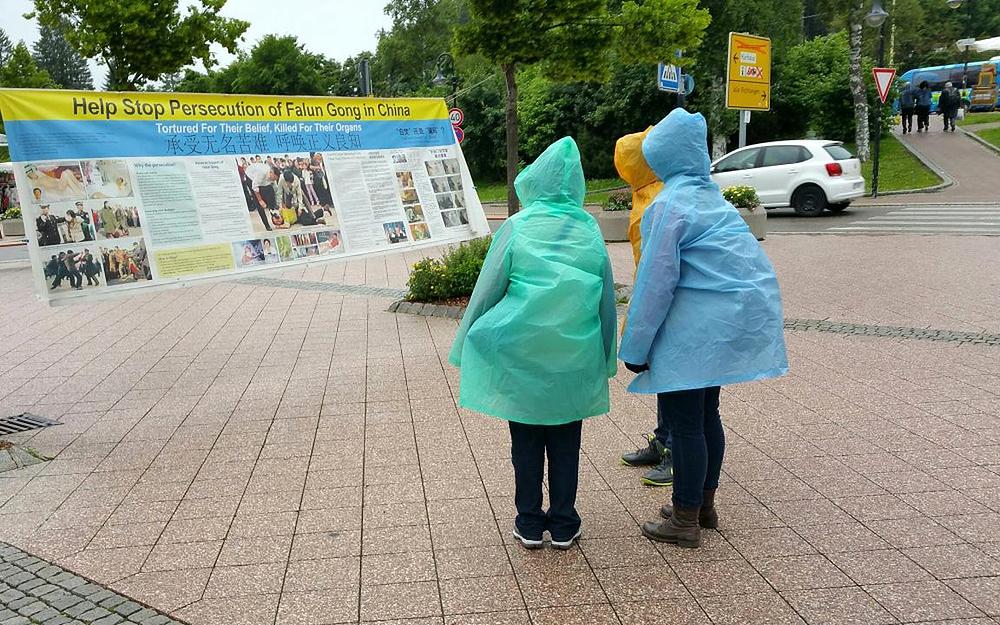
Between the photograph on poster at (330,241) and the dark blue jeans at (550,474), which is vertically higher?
the photograph on poster at (330,241)

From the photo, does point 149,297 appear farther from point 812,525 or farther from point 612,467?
point 812,525

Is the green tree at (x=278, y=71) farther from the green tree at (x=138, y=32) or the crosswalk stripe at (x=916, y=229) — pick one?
the crosswalk stripe at (x=916, y=229)

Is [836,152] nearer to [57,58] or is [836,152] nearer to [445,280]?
[445,280]

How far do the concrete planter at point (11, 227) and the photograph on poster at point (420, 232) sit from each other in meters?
25.1

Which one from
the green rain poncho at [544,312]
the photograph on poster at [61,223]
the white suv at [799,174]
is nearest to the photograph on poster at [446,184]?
the photograph on poster at [61,223]

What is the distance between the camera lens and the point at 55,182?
17.2ft

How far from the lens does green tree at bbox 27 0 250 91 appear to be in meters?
16.5

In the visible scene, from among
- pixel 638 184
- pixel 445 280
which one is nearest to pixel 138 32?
pixel 445 280

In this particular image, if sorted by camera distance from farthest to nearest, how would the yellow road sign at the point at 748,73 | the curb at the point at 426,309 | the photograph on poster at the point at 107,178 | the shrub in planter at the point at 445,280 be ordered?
1. the yellow road sign at the point at 748,73
2. the shrub in planter at the point at 445,280
3. the curb at the point at 426,309
4. the photograph on poster at the point at 107,178

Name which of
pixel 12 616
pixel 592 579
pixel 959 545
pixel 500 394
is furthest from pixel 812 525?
pixel 12 616

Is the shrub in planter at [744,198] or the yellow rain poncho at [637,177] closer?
the yellow rain poncho at [637,177]

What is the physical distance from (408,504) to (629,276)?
771 cm

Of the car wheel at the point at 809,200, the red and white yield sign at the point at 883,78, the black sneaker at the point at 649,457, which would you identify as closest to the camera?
the black sneaker at the point at 649,457

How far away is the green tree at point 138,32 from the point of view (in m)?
16.5
